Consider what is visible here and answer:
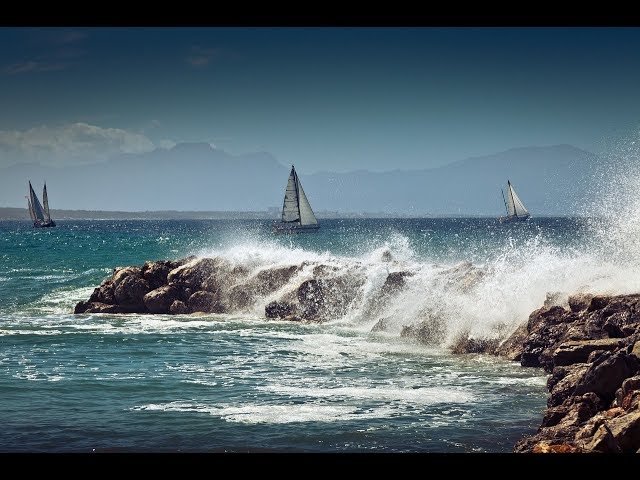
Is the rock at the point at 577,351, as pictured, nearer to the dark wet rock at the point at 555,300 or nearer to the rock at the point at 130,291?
the dark wet rock at the point at 555,300

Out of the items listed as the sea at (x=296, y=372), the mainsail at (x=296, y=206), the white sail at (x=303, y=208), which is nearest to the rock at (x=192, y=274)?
the sea at (x=296, y=372)

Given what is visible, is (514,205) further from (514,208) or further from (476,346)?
(476,346)

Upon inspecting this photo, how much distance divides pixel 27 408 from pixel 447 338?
10983 millimetres

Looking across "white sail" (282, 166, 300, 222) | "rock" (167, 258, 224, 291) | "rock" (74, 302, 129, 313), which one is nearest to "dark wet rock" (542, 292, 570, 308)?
"rock" (167, 258, 224, 291)

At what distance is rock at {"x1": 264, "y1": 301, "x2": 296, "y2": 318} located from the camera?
2739cm

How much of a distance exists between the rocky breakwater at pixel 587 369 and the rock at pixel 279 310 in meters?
10.1

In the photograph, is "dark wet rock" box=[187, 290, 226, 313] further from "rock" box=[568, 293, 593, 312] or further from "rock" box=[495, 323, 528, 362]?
"rock" box=[568, 293, 593, 312]

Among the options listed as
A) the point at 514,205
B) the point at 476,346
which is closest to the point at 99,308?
the point at 476,346

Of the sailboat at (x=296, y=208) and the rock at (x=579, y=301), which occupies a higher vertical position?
the sailboat at (x=296, y=208)

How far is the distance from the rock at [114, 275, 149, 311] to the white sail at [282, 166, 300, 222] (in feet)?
130

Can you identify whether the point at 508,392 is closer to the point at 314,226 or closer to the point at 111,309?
the point at 111,309

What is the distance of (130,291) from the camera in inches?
1134

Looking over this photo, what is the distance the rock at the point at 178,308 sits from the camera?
28.3 metres

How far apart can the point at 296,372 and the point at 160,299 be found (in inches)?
499
